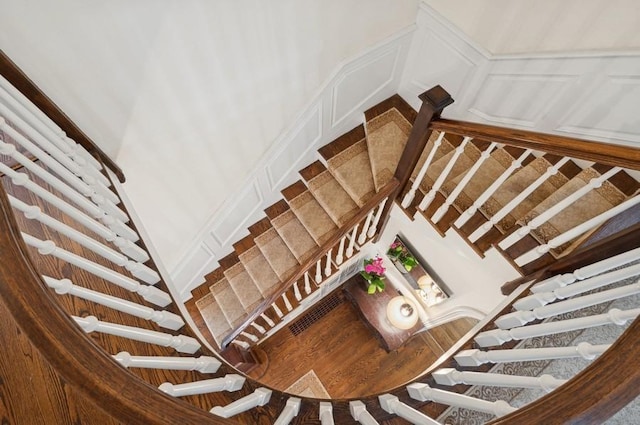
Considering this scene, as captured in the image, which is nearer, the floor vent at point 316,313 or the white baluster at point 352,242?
the white baluster at point 352,242

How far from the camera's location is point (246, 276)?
366 centimetres

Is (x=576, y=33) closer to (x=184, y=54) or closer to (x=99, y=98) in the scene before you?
(x=184, y=54)

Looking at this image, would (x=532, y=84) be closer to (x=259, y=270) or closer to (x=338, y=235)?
(x=338, y=235)

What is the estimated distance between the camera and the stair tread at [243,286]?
3.51 metres

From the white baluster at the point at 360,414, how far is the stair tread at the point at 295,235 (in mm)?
1941

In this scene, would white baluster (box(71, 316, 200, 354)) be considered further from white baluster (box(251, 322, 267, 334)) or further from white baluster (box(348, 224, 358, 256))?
white baluster (box(251, 322, 267, 334))

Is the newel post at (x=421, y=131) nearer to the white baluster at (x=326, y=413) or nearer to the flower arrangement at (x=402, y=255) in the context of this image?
the flower arrangement at (x=402, y=255)

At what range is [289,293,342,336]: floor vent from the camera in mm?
4414

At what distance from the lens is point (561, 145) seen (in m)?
1.40

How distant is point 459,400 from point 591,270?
2.28 feet

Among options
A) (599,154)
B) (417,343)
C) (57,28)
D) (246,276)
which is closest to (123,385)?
(57,28)

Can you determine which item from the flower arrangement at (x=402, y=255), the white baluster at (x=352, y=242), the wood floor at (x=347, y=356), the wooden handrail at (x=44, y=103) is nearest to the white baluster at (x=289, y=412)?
the wooden handrail at (x=44, y=103)

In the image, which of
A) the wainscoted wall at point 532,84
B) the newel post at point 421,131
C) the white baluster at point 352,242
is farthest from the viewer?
the white baluster at point 352,242

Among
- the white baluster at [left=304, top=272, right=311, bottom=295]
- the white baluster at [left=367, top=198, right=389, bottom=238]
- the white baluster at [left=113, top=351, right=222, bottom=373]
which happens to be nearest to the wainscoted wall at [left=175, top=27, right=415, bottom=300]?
the white baluster at [left=304, top=272, right=311, bottom=295]
